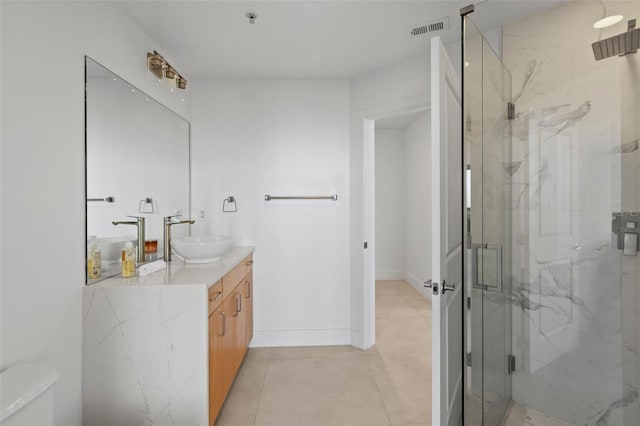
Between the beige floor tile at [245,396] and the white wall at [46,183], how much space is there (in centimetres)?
79

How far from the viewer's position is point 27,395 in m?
0.98

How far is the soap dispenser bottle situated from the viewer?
1.74 meters

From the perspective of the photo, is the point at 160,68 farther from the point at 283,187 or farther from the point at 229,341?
the point at 229,341

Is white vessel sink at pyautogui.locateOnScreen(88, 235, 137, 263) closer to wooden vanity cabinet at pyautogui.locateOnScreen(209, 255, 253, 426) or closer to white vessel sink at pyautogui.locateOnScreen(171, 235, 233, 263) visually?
white vessel sink at pyautogui.locateOnScreen(171, 235, 233, 263)

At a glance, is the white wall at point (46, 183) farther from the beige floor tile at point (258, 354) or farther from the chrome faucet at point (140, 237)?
the beige floor tile at point (258, 354)

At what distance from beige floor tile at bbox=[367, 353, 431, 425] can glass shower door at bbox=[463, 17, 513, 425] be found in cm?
43

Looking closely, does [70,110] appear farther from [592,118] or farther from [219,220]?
[592,118]

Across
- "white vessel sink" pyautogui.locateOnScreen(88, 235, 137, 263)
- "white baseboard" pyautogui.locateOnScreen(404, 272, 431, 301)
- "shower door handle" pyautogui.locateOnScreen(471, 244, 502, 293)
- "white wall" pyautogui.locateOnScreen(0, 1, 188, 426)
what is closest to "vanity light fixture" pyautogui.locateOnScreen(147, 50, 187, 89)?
"white wall" pyautogui.locateOnScreen(0, 1, 188, 426)

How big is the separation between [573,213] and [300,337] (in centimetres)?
229

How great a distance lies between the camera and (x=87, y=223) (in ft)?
5.16

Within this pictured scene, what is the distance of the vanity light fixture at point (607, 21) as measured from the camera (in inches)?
54.3

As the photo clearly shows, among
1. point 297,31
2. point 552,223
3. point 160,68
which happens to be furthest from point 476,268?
point 160,68

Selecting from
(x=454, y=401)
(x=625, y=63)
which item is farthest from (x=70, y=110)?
(x=625, y=63)

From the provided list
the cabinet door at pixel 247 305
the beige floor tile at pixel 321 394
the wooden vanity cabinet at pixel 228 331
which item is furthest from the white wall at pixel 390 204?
the wooden vanity cabinet at pixel 228 331
